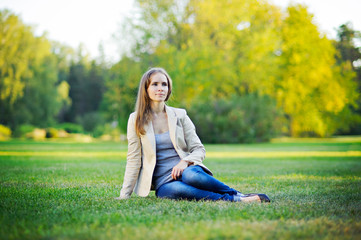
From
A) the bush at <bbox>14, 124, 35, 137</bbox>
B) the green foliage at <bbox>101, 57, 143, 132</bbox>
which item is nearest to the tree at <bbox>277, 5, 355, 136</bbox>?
the green foliage at <bbox>101, 57, 143, 132</bbox>

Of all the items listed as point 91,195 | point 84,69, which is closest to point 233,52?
point 91,195

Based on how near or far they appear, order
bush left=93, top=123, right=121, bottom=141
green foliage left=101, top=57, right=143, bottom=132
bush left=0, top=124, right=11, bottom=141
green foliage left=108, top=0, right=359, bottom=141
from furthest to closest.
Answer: bush left=93, top=123, right=121, bottom=141
bush left=0, top=124, right=11, bottom=141
green foliage left=108, top=0, right=359, bottom=141
green foliage left=101, top=57, right=143, bottom=132

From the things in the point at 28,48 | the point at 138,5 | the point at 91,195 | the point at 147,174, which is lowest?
the point at 91,195

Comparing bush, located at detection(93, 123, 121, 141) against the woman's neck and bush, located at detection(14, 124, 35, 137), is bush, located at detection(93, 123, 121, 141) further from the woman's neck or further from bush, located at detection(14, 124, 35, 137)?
the woman's neck

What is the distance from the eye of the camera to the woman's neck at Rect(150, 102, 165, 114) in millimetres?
4590

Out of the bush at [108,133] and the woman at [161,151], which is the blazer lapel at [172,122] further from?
the bush at [108,133]

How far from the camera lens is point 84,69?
62.3 meters

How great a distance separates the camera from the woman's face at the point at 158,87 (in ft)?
14.5

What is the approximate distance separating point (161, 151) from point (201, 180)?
28.9 inches

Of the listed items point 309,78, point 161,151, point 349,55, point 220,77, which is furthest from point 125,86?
point 161,151

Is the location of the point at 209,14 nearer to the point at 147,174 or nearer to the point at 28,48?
the point at 28,48

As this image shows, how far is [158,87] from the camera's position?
443cm

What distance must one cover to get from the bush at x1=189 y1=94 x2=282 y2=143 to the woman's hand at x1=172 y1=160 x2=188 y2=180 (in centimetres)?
2013

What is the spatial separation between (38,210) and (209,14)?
28.9 metres
